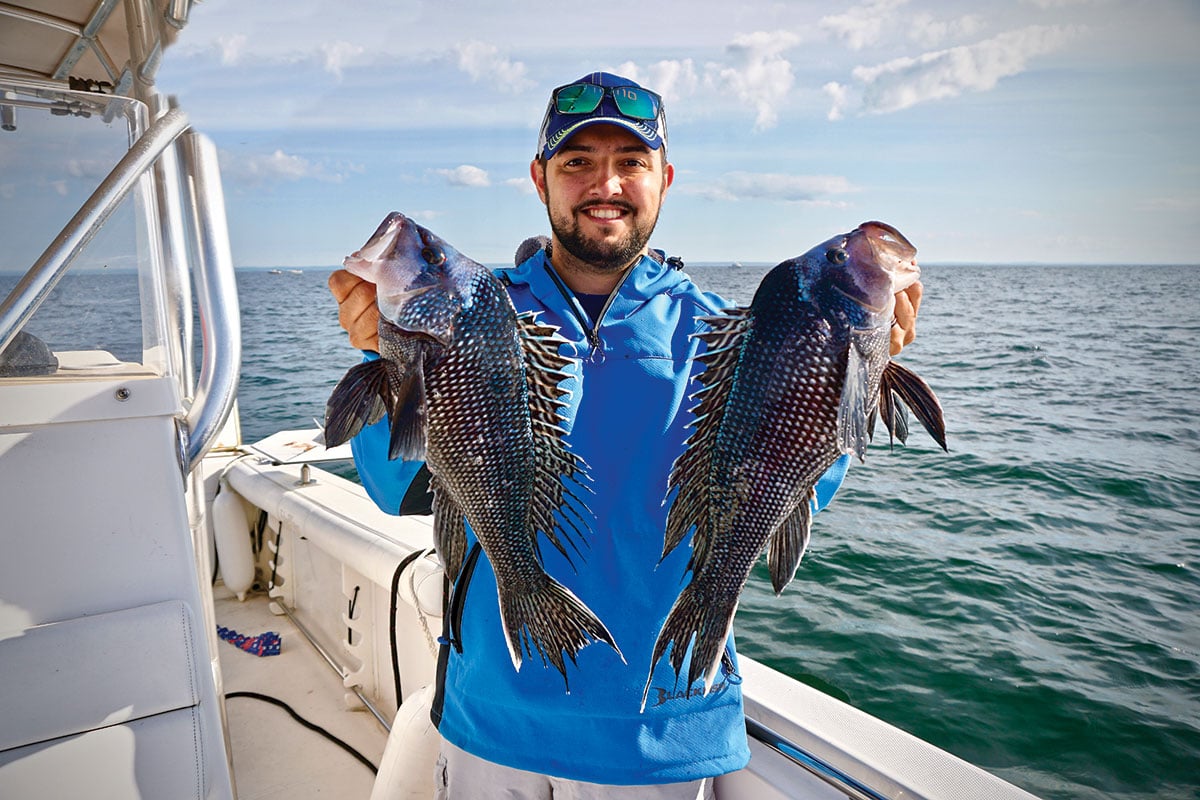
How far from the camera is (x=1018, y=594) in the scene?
8.52 meters

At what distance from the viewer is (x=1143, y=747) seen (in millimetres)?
6141

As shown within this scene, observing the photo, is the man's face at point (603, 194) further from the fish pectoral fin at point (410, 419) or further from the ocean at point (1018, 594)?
the ocean at point (1018, 594)

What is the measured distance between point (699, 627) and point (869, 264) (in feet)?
3.54

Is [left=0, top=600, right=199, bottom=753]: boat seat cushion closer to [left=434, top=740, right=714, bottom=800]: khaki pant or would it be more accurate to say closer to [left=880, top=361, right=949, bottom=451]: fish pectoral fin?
[left=434, top=740, right=714, bottom=800]: khaki pant

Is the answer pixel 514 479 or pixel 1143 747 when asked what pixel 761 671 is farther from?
pixel 1143 747

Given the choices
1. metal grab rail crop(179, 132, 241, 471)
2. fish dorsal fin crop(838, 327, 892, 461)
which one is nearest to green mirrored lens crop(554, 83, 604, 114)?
metal grab rail crop(179, 132, 241, 471)

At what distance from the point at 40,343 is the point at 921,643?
7.96 meters

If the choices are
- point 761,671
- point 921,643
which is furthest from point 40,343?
point 921,643

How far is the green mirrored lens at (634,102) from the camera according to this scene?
8.25 ft

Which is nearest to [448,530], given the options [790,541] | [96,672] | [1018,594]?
[790,541]

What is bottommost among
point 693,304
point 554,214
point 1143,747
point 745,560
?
point 1143,747

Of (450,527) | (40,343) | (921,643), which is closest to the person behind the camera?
(450,527)

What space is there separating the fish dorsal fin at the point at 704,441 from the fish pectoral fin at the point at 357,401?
2.69 feet

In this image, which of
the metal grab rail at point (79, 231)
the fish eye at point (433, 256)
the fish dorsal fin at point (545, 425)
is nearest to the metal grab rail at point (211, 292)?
the metal grab rail at point (79, 231)
